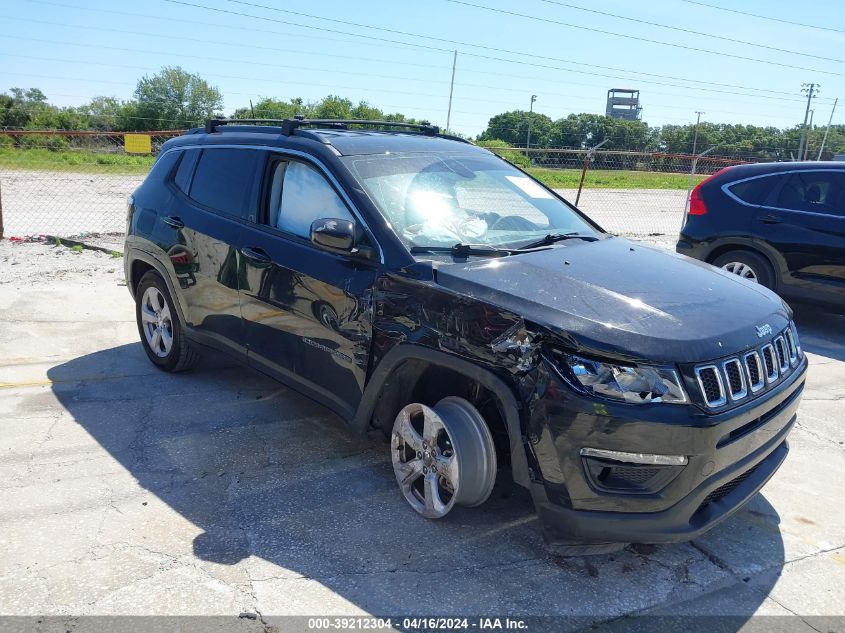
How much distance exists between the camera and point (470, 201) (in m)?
4.09

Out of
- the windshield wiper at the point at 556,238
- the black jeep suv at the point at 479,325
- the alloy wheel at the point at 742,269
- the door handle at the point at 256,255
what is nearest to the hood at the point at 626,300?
the black jeep suv at the point at 479,325

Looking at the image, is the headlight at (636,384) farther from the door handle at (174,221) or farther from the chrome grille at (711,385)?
the door handle at (174,221)

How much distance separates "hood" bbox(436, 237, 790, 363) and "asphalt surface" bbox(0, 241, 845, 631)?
105 centimetres

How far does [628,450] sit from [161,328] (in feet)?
12.9

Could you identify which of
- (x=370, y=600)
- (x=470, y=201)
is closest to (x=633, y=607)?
(x=370, y=600)

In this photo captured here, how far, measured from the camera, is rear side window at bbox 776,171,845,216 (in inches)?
282

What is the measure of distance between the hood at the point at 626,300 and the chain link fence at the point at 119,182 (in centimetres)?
887

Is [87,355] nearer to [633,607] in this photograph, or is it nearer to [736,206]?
[633,607]

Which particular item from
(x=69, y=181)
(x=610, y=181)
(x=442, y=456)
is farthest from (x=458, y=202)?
(x=610, y=181)

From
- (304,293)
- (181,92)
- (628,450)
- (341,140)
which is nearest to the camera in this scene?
(628,450)

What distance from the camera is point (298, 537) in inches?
132

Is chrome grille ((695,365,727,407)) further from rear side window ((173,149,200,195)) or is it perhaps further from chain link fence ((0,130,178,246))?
chain link fence ((0,130,178,246))

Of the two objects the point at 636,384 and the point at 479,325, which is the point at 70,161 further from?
the point at 636,384

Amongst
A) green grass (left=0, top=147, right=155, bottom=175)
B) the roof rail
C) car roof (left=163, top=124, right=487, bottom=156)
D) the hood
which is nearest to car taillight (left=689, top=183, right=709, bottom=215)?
the roof rail
